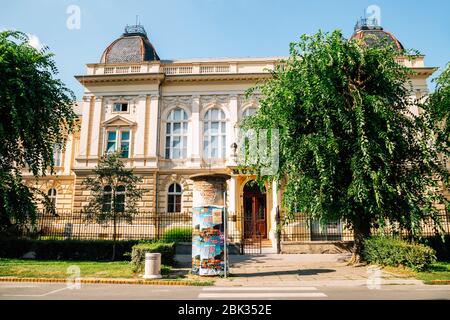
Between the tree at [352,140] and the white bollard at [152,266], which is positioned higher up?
the tree at [352,140]

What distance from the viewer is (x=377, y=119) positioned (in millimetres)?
13539

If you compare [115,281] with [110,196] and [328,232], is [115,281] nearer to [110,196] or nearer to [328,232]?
[110,196]

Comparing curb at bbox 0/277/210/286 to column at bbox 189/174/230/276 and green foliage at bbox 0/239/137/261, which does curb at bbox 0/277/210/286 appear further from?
green foliage at bbox 0/239/137/261

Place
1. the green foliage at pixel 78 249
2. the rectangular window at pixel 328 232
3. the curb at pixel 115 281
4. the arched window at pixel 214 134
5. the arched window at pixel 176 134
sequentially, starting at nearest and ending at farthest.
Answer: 1. the curb at pixel 115 281
2. the green foliage at pixel 78 249
3. the rectangular window at pixel 328 232
4. the arched window at pixel 214 134
5. the arched window at pixel 176 134

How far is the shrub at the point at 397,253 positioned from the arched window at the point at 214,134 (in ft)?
48.4

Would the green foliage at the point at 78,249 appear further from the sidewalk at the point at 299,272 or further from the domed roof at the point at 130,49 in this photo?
the domed roof at the point at 130,49

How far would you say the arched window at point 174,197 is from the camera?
26531 millimetres

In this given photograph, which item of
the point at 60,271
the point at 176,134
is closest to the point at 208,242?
the point at 60,271

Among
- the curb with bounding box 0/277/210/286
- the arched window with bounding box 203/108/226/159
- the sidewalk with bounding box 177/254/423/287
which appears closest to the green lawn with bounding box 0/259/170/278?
the curb with bounding box 0/277/210/286

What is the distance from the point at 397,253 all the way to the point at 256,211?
13.9m

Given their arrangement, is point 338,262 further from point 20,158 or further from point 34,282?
point 20,158

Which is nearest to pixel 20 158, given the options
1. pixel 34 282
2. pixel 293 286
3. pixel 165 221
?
pixel 34 282

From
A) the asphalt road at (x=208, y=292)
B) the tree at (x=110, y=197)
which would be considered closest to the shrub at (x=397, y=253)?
the asphalt road at (x=208, y=292)

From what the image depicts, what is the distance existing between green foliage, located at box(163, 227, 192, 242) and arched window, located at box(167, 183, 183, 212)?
15.3 ft
